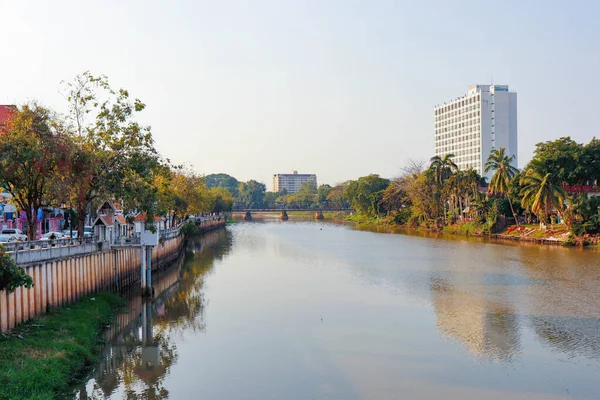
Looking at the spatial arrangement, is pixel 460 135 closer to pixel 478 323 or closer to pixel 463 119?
pixel 463 119

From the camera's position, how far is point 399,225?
393ft

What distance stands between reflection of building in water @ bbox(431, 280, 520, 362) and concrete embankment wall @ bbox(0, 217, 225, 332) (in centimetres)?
1845

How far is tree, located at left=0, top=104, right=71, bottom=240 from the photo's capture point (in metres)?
28.6

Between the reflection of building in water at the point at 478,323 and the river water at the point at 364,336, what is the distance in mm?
88

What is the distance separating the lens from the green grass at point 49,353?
58.3 feet

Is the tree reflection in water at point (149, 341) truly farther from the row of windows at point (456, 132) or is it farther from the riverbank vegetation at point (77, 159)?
the row of windows at point (456, 132)

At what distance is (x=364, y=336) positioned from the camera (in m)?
27.6

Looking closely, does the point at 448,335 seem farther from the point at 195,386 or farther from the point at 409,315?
the point at 195,386

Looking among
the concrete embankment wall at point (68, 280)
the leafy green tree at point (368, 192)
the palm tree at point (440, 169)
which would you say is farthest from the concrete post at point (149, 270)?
the leafy green tree at point (368, 192)

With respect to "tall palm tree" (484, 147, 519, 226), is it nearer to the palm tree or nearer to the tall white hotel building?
the palm tree

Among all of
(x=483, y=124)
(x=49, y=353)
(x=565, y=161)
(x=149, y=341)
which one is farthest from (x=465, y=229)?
(x=483, y=124)

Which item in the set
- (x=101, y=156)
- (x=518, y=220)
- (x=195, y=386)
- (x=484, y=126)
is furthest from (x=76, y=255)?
(x=484, y=126)

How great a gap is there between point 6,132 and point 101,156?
5184 millimetres

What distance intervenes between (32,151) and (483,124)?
506 feet
